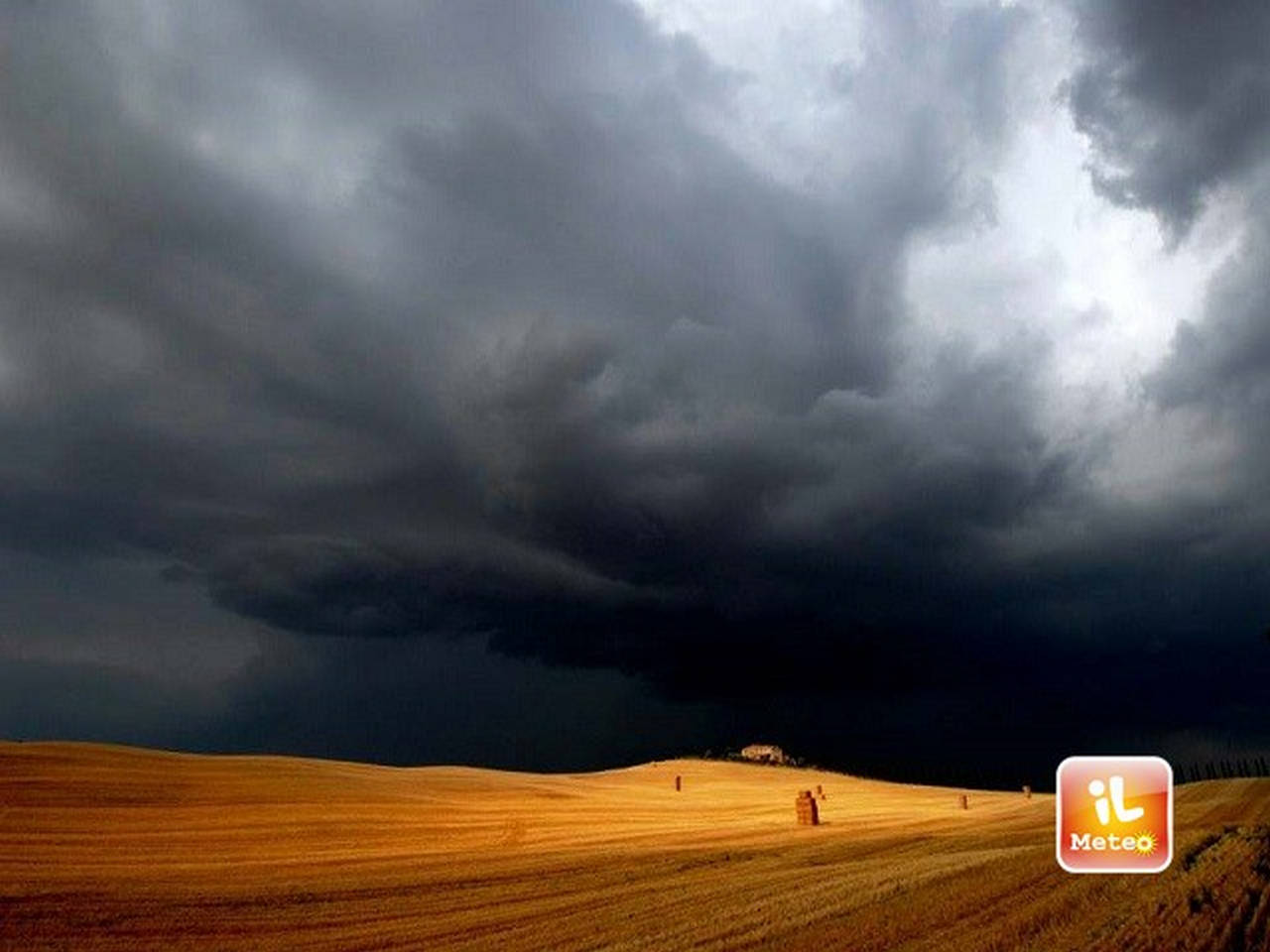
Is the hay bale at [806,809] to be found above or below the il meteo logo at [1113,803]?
below

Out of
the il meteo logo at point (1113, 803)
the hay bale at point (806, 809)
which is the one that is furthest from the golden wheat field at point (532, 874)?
the il meteo logo at point (1113, 803)

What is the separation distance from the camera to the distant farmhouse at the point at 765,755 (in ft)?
333

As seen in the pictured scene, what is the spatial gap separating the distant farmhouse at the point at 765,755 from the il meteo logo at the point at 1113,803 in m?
90.2

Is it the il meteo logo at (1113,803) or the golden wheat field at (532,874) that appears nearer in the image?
the il meteo logo at (1113,803)

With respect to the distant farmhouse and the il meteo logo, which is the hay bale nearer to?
the il meteo logo

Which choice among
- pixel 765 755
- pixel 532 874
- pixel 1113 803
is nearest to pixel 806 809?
pixel 532 874

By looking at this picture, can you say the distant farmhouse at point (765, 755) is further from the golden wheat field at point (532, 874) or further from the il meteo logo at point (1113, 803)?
the il meteo logo at point (1113, 803)

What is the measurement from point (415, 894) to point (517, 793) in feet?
107

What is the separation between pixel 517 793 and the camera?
5106cm

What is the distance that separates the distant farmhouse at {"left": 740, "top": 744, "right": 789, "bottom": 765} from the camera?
3991 inches

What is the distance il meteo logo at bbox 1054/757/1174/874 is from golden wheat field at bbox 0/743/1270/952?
1442mm

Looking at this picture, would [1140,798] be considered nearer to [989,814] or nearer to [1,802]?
[1,802]

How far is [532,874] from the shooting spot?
22297mm

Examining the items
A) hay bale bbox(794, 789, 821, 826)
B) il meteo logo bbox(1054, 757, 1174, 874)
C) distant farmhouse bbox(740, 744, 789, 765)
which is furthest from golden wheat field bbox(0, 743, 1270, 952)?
distant farmhouse bbox(740, 744, 789, 765)
